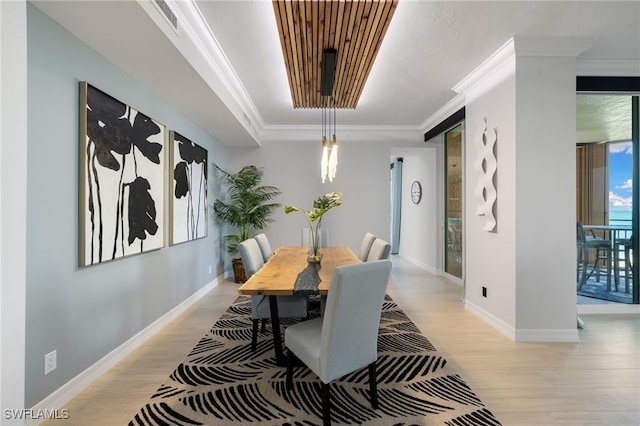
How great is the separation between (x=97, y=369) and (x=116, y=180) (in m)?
1.38

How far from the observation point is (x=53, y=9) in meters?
1.73

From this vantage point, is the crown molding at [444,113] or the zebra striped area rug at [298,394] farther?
the crown molding at [444,113]

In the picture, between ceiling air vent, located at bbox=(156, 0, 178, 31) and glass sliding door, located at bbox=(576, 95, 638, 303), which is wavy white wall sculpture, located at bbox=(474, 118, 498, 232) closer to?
glass sliding door, located at bbox=(576, 95, 638, 303)

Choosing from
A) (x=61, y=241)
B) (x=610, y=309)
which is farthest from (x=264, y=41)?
(x=610, y=309)

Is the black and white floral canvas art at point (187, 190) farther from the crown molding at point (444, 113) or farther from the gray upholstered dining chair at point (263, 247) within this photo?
the crown molding at point (444, 113)

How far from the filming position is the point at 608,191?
352 centimetres

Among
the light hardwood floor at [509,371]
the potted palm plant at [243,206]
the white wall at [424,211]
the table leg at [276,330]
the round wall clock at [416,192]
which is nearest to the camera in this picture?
the light hardwood floor at [509,371]

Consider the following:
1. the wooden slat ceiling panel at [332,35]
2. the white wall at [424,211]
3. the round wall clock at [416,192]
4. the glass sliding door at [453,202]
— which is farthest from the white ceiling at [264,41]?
the round wall clock at [416,192]

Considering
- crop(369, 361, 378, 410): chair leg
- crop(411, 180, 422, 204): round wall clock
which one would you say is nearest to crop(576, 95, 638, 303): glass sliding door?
crop(369, 361, 378, 410): chair leg

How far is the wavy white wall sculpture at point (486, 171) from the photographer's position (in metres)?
3.14

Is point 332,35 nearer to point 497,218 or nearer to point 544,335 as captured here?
point 497,218

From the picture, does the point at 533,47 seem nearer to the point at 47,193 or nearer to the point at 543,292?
the point at 543,292

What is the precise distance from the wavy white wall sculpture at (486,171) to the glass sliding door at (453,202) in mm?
1557

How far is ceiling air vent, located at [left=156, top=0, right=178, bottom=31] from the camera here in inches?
75.0
